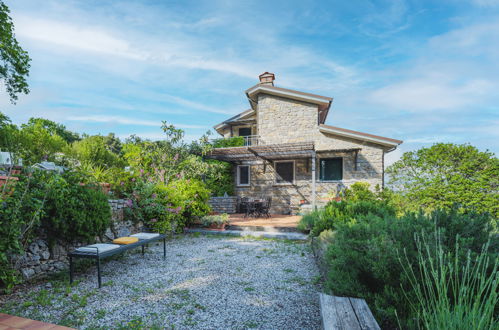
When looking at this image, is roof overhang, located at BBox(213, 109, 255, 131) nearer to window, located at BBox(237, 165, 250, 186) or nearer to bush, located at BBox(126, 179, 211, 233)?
window, located at BBox(237, 165, 250, 186)

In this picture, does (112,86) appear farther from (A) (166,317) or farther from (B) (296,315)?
(B) (296,315)

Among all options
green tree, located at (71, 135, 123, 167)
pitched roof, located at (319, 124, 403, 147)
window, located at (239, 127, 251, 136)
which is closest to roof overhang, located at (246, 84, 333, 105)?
pitched roof, located at (319, 124, 403, 147)

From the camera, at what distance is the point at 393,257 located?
2.37 metres

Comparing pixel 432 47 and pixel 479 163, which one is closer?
pixel 432 47

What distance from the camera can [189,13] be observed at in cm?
671

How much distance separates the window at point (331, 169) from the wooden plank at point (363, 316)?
10.5 m

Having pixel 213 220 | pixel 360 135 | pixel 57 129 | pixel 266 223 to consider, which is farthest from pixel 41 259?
pixel 57 129

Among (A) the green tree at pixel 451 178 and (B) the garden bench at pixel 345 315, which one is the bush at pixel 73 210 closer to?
(B) the garden bench at pixel 345 315

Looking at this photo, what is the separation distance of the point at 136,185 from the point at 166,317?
4885mm

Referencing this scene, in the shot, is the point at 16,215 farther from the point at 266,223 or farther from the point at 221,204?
the point at 221,204

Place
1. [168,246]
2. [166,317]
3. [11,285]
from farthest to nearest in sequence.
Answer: [168,246], [11,285], [166,317]

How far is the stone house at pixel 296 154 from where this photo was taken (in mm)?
11516

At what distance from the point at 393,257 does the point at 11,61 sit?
1640 cm

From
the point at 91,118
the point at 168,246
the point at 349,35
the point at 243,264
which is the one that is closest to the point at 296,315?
the point at 243,264
